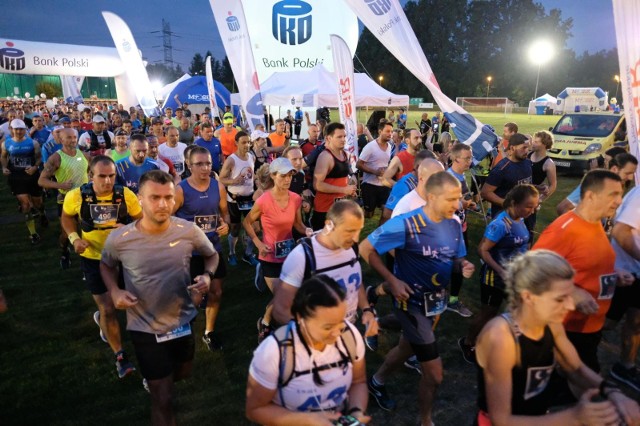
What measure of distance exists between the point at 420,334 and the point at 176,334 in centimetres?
174

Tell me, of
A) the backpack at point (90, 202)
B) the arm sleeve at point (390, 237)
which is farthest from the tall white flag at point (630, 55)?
the backpack at point (90, 202)

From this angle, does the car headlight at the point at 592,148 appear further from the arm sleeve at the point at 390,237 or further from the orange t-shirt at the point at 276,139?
the arm sleeve at the point at 390,237

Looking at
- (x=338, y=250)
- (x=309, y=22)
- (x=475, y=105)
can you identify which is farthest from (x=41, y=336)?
(x=475, y=105)

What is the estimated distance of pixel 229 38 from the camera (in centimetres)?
1140

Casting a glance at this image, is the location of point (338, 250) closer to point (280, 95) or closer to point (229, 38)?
point (229, 38)

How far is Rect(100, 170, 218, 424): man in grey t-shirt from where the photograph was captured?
2898 mm

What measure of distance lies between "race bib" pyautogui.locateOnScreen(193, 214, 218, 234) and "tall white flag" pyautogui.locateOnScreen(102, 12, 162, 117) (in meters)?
16.4

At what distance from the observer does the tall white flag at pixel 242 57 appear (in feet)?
36.3

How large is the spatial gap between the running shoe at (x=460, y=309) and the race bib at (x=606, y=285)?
2310 millimetres

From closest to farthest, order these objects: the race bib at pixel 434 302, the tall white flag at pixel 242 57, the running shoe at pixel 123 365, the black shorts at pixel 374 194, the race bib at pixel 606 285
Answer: the race bib at pixel 606 285, the race bib at pixel 434 302, the running shoe at pixel 123 365, the black shorts at pixel 374 194, the tall white flag at pixel 242 57

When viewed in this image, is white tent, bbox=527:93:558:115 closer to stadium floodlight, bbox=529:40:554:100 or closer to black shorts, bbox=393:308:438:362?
stadium floodlight, bbox=529:40:554:100

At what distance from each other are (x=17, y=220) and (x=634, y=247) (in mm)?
10872

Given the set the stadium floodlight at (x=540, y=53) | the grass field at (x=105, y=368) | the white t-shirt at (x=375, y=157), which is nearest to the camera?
the grass field at (x=105, y=368)

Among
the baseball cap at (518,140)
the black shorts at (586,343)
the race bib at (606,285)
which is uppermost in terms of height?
the baseball cap at (518,140)
